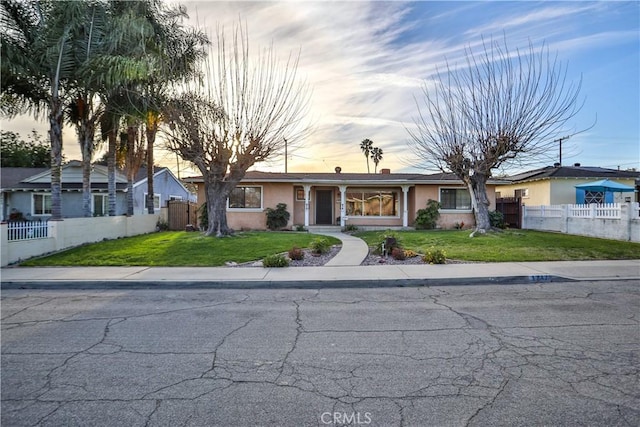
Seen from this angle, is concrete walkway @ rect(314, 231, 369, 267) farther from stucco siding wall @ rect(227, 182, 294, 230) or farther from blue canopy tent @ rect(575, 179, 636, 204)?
blue canopy tent @ rect(575, 179, 636, 204)

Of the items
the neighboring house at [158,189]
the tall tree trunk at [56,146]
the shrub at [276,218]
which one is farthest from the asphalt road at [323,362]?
the neighboring house at [158,189]

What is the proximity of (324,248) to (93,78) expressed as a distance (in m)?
11.1

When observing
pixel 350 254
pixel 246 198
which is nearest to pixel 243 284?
pixel 350 254

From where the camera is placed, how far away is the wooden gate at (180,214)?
23391 mm

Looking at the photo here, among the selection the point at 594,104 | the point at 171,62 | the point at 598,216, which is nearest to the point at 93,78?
the point at 171,62

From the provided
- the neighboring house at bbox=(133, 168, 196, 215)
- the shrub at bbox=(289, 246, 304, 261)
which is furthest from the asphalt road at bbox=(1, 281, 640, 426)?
the neighboring house at bbox=(133, 168, 196, 215)

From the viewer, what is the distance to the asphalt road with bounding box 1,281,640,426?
316 centimetres

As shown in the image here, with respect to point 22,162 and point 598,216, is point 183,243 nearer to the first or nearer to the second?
point 598,216

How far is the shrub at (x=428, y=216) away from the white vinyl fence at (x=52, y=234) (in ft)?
49.7

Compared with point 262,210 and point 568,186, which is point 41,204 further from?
point 568,186

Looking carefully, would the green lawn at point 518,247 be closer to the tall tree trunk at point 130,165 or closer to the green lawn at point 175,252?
the green lawn at point 175,252

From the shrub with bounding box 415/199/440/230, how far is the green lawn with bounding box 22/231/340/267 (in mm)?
7473

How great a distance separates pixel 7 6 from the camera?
47.1 feet

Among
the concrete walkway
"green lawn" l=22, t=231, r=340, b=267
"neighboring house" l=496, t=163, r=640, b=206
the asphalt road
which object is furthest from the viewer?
"neighboring house" l=496, t=163, r=640, b=206
